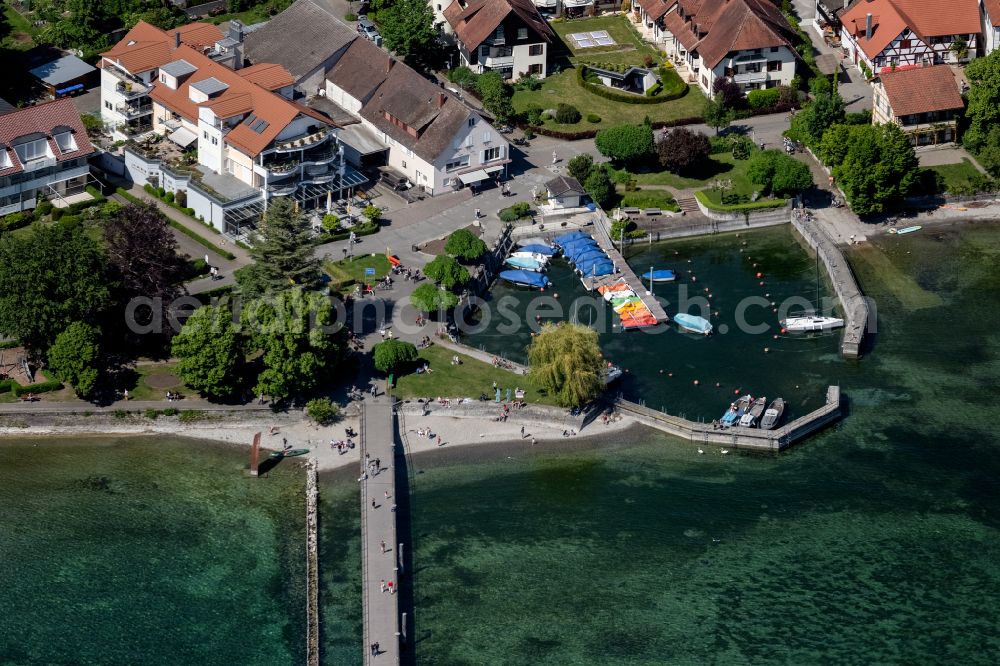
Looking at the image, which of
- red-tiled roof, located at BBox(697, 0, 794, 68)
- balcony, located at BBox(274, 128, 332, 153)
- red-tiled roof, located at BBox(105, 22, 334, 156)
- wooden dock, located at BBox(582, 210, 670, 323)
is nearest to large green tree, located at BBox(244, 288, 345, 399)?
balcony, located at BBox(274, 128, 332, 153)

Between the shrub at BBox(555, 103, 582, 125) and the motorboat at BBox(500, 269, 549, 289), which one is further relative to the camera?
the shrub at BBox(555, 103, 582, 125)

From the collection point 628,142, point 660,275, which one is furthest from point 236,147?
point 660,275

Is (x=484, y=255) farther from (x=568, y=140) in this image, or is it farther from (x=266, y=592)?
(x=266, y=592)

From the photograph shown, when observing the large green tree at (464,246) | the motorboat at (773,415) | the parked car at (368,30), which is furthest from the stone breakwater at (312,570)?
the parked car at (368,30)

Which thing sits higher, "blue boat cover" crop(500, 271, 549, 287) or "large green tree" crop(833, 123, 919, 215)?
"large green tree" crop(833, 123, 919, 215)

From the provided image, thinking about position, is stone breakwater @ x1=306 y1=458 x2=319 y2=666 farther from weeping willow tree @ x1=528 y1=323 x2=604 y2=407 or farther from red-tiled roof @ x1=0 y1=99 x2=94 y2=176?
red-tiled roof @ x1=0 y1=99 x2=94 y2=176

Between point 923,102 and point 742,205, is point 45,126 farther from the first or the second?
point 923,102

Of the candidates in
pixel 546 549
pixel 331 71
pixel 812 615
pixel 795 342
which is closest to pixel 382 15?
pixel 331 71
